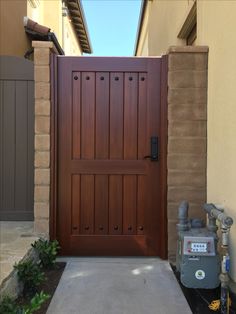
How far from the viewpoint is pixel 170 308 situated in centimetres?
286

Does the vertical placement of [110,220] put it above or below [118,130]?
below

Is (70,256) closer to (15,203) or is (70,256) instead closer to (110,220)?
(110,220)

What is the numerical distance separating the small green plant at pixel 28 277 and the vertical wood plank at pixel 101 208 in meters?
1.08

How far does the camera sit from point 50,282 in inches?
131

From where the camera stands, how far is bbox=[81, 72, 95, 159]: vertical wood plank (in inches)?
158

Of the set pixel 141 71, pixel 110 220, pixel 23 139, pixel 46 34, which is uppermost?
pixel 46 34

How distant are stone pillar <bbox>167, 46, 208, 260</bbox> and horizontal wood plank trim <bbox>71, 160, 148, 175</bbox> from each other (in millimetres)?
336

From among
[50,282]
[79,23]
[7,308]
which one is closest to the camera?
[7,308]

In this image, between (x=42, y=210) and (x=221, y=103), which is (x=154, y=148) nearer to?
(x=221, y=103)

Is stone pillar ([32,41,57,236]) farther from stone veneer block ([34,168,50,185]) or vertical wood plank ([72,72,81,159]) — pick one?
vertical wood plank ([72,72,81,159])

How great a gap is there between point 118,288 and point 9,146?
236cm

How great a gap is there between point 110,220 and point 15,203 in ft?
4.47

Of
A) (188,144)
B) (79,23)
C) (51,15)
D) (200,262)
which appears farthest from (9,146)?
(79,23)

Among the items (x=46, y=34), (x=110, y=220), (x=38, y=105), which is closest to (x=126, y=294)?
(x=110, y=220)
